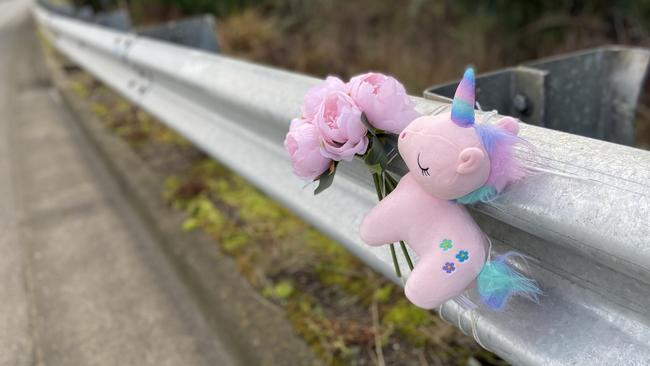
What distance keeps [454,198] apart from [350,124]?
260 millimetres

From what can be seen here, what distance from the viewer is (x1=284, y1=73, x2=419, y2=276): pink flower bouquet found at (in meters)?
1.19

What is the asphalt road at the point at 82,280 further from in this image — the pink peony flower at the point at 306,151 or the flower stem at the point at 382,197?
the pink peony flower at the point at 306,151

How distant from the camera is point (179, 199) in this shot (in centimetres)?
301

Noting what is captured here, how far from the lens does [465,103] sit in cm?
105

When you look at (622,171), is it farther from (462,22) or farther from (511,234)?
(462,22)

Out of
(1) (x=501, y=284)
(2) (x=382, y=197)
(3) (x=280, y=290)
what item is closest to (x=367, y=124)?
(2) (x=382, y=197)

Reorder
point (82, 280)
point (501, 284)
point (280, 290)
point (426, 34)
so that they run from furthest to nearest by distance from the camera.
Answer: point (426, 34), point (82, 280), point (280, 290), point (501, 284)

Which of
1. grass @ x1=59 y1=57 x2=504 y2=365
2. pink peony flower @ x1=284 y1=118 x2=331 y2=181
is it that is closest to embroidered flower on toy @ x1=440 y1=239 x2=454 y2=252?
pink peony flower @ x1=284 y1=118 x2=331 y2=181

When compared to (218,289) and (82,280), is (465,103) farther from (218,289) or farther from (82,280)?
(82,280)

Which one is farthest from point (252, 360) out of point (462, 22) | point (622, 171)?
point (462, 22)

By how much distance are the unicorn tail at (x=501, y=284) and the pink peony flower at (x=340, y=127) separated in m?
0.36

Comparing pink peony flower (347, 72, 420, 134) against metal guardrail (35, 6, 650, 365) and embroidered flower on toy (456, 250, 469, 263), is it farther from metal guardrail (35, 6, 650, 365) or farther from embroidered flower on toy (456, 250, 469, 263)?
embroidered flower on toy (456, 250, 469, 263)

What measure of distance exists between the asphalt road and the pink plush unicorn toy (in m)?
0.99

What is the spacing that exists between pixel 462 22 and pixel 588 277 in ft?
17.2
